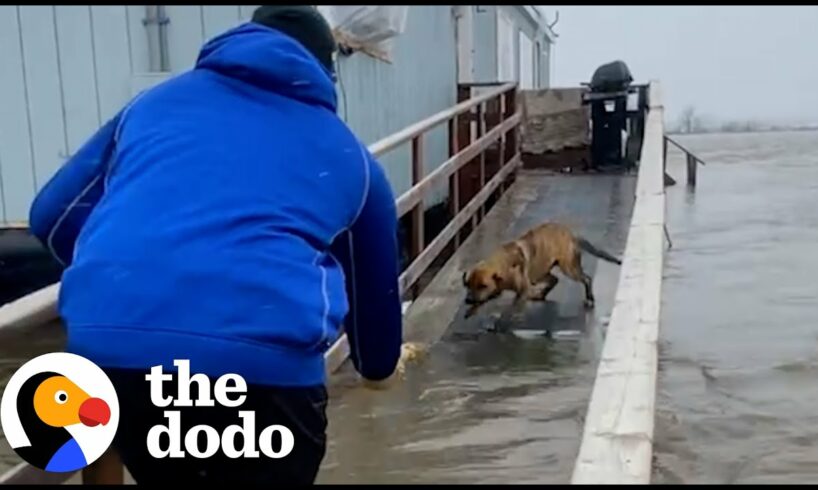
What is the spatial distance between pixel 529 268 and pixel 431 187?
29.3 inches

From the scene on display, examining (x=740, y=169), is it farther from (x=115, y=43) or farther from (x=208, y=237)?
(x=208, y=237)

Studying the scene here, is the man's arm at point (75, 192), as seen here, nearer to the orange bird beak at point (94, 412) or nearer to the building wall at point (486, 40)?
the orange bird beak at point (94, 412)

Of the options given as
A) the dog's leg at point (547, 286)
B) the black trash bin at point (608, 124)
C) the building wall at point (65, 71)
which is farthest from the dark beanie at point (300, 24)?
the black trash bin at point (608, 124)

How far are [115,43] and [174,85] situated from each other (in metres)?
4.65

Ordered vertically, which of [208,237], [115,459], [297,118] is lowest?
[115,459]

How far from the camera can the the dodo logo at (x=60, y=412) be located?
6.70ft

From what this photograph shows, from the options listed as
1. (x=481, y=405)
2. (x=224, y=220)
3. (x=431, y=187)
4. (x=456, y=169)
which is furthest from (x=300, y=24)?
(x=456, y=169)

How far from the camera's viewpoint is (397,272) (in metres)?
2.34

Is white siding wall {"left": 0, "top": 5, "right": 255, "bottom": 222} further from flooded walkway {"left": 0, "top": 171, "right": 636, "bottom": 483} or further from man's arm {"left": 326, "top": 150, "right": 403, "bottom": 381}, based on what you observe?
man's arm {"left": 326, "top": 150, "right": 403, "bottom": 381}

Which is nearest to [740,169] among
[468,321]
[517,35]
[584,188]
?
[517,35]

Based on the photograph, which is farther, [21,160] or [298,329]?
[21,160]

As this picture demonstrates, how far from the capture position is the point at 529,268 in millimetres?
6738

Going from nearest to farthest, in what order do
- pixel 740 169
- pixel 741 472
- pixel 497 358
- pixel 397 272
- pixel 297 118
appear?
pixel 297 118 → pixel 397 272 → pixel 741 472 → pixel 497 358 → pixel 740 169

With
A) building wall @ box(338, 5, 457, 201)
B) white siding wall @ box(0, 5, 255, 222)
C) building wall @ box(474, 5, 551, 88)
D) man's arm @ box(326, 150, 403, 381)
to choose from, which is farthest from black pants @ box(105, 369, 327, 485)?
building wall @ box(474, 5, 551, 88)
